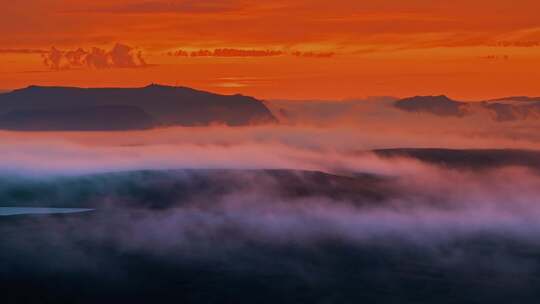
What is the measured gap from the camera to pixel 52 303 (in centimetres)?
19875

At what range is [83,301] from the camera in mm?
199500

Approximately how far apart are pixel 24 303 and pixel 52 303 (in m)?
4.86

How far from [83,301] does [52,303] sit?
5428 mm

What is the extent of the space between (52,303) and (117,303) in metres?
11.6

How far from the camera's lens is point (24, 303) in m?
197

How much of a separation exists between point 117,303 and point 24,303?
642 inches

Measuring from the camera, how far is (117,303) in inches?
7795
